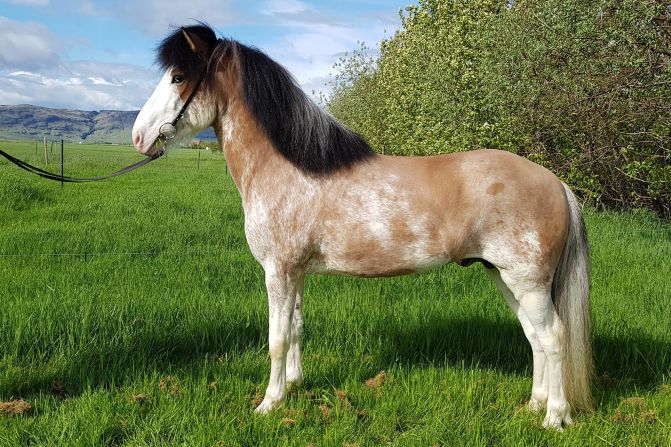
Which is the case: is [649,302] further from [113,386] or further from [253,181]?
[113,386]

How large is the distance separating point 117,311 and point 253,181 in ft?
7.87

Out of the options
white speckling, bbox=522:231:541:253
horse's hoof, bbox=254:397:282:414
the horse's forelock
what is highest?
the horse's forelock

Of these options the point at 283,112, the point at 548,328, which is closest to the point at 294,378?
the point at 548,328

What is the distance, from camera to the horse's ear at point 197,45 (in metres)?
3.43

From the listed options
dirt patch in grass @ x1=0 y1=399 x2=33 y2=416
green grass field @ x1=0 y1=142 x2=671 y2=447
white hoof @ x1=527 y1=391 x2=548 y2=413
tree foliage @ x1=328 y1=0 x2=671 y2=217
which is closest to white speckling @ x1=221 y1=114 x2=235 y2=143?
green grass field @ x1=0 y1=142 x2=671 y2=447

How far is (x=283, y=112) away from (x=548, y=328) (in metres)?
2.46

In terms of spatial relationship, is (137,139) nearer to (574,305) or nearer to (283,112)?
(283,112)

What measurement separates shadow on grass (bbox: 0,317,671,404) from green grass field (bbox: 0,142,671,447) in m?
0.02

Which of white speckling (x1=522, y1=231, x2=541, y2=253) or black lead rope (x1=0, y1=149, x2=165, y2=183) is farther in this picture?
black lead rope (x1=0, y1=149, x2=165, y2=183)

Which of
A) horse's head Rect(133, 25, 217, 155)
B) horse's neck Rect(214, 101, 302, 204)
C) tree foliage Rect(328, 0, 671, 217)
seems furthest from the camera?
tree foliage Rect(328, 0, 671, 217)

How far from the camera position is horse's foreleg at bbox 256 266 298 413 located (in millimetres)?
3596

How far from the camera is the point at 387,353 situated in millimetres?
4727

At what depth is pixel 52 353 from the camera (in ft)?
14.7

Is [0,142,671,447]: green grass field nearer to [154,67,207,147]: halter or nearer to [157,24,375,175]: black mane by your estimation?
[157,24,375,175]: black mane
